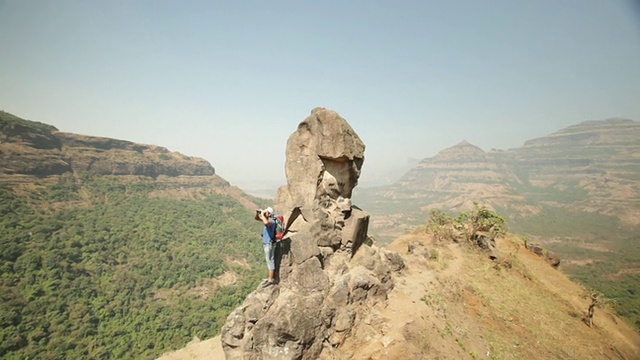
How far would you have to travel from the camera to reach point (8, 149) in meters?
60.2

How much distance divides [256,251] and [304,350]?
2620 inches

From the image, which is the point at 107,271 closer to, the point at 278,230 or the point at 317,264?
the point at 317,264

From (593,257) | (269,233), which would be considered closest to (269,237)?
(269,233)

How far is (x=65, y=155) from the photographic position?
234 feet

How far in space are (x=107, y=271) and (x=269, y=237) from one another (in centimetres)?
5433

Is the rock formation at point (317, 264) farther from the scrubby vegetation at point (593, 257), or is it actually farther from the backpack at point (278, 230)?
the scrubby vegetation at point (593, 257)

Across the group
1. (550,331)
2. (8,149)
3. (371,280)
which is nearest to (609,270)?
(550,331)

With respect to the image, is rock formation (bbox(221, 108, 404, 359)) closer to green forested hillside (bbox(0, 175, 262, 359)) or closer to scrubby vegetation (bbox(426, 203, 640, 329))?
scrubby vegetation (bbox(426, 203, 640, 329))

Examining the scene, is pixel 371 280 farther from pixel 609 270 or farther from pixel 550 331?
pixel 609 270

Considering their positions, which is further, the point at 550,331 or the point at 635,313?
the point at 635,313

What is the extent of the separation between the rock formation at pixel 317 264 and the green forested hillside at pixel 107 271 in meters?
35.2

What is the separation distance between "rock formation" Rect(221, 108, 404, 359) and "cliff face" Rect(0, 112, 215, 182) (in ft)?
238

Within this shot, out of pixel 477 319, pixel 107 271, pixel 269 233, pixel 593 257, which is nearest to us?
pixel 269 233

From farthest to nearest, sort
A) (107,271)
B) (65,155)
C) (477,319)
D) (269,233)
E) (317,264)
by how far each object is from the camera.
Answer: (65,155) → (107,271) → (477,319) → (317,264) → (269,233)
